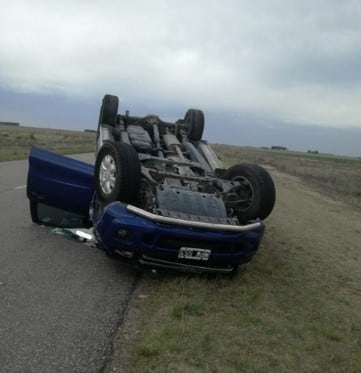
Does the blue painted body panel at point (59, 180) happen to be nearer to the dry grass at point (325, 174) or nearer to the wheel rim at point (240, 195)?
the wheel rim at point (240, 195)

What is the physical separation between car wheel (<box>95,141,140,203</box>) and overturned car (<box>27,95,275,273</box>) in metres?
0.01

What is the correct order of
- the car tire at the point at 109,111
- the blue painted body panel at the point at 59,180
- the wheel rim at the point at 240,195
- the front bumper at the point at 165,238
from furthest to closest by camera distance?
the car tire at the point at 109,111, the blue painted body panel at the point at 59,180, the wheel rim at the point at 240,195, the front bumper at the point at 165,238

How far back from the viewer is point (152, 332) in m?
4.02

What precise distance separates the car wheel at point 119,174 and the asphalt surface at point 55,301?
871mm

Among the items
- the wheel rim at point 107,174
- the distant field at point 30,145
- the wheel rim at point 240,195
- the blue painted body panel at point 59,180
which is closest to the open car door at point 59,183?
the blue painted body panel at point 59,180

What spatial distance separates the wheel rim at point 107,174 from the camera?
582 centimetres

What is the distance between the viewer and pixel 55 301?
443cm

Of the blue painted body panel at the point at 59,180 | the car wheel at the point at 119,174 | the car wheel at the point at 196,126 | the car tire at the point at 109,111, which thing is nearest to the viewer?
the car wheel at the point at 119,174

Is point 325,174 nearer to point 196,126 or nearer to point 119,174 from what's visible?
point 196,126

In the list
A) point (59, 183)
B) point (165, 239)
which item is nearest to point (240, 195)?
point (165, 239)

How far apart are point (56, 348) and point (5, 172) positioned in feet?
39.4

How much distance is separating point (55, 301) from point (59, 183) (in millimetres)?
2579

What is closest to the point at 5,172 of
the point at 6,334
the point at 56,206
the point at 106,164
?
the point at 56,206

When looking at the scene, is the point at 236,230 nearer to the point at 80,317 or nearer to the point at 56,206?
the point at 80,317
